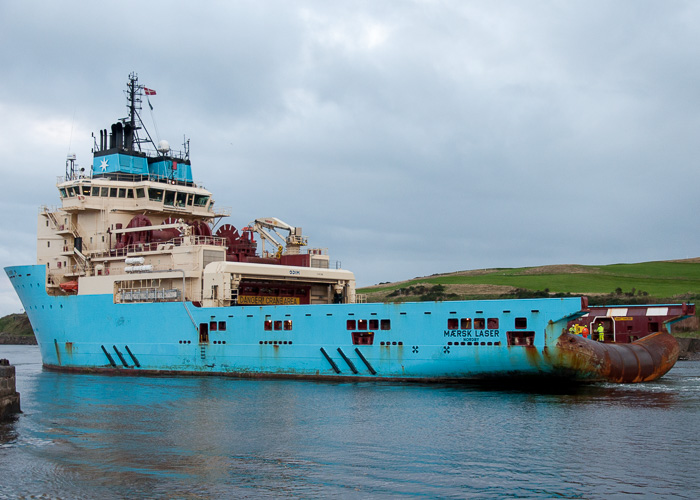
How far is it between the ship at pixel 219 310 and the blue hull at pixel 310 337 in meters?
0.05

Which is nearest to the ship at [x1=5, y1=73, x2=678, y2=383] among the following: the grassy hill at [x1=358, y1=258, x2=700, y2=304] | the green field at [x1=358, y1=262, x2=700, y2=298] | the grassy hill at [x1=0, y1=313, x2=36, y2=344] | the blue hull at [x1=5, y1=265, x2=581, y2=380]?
the blue hull at [x1=5, y1=265, x2=581, y2=380]

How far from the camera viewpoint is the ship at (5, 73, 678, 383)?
2631cm

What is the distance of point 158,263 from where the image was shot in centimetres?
3428

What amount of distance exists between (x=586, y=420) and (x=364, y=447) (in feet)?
21.2

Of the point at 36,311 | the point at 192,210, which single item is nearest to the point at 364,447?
the point at 192,210

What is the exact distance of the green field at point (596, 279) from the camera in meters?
62.9

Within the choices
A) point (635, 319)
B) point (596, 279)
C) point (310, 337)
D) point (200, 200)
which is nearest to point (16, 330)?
point (200, 200)

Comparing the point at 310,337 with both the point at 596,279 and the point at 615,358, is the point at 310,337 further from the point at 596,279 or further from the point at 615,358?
the point at 596,279

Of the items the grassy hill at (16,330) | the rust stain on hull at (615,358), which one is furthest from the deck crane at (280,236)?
the grassy hill at (16,330)

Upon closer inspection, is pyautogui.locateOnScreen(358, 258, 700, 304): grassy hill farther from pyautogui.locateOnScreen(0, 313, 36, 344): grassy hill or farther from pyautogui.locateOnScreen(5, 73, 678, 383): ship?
pyautogui.locateOnScreen(0, 313, 36, 344): grassy hill

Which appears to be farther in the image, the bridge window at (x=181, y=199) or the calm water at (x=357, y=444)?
the bridge window at (x=181, y=199)

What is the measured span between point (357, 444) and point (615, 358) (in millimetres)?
13591

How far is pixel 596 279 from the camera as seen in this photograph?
229 ft

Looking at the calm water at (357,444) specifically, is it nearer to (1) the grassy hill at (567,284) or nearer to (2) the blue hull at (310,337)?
(2) the blue hull at (310,337)
